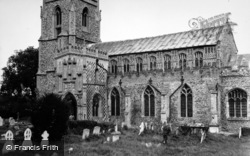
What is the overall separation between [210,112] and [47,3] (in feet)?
84.8

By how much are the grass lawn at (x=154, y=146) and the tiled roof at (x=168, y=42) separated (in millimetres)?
13170

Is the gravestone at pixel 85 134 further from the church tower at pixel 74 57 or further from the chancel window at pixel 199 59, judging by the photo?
the chancel window at pixel 199 59

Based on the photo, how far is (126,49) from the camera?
3656 cm

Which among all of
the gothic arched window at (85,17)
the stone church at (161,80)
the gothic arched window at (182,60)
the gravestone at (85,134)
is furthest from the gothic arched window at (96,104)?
the gothic arched window at (85,17)

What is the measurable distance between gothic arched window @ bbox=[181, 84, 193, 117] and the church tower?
318 inches

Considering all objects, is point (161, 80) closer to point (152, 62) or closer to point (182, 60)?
point (182, 60)

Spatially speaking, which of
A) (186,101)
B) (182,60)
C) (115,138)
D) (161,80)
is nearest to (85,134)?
(115,138)

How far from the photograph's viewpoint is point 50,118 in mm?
18297

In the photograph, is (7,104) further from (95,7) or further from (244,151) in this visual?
(244,151)

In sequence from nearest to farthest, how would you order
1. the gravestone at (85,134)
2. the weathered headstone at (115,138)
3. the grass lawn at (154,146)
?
1. the grass lawn at (154,146)
2. the weathered headstone at (115,138)
3. the gravestone at (85,134)

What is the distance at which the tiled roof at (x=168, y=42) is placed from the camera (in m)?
31.9

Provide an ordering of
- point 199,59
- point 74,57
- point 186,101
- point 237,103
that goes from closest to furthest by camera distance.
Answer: point 237,103, point 186,101, point 74,57, point 199,59

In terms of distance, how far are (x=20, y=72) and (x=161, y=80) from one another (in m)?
26.3

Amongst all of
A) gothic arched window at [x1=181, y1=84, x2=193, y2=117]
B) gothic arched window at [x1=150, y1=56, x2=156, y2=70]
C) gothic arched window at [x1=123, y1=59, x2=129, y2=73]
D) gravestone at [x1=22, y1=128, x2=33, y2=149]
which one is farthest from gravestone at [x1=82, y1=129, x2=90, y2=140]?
gothic arched window at [x1=123, y1=59, x2=129, y2=73]
